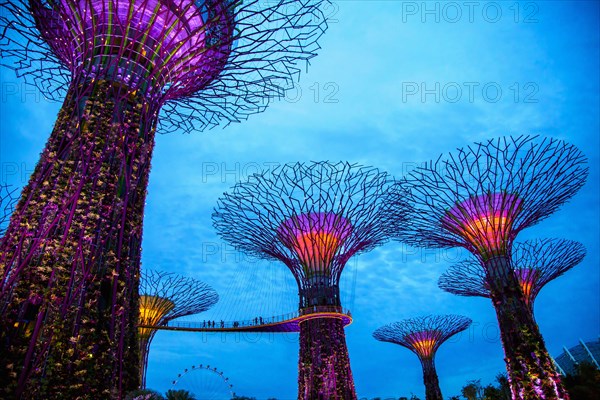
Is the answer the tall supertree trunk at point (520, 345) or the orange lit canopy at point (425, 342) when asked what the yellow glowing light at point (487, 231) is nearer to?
the tall supertree trunk at point (520, 345)

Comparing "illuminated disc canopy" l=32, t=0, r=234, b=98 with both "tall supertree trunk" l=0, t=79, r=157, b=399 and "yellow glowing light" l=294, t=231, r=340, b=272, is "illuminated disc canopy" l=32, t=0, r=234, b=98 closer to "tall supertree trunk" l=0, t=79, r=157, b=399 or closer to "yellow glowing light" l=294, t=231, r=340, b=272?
"tall supertree trunk" l=0, t=79, r=157, b=399

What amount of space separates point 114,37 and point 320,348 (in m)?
12.3

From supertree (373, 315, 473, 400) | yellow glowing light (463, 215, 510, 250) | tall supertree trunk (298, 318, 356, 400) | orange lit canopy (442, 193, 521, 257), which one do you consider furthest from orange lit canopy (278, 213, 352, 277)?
supertree (373, 315, 473, 400)

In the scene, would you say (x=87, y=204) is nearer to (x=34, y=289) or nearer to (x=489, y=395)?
(x=34, y=289)

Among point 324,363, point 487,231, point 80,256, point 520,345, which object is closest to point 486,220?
point 487,231

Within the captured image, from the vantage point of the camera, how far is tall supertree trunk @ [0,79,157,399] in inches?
210

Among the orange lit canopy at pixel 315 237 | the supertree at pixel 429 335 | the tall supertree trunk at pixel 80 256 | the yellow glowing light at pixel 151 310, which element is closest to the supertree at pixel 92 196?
the tall supertree trunk at pixel 80 256

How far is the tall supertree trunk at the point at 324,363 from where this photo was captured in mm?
14953

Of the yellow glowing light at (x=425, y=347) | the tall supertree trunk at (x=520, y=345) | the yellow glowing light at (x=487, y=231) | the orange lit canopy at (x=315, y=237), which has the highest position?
the orange lit canopy at (x=315, y=237)

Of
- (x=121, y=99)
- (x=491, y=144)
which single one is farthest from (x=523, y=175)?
(x=121, y=99)

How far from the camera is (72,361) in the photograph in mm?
5441

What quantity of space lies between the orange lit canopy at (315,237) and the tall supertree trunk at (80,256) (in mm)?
10371

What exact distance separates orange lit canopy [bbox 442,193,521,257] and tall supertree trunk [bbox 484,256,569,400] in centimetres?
74

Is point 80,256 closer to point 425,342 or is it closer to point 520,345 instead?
point 520,345
